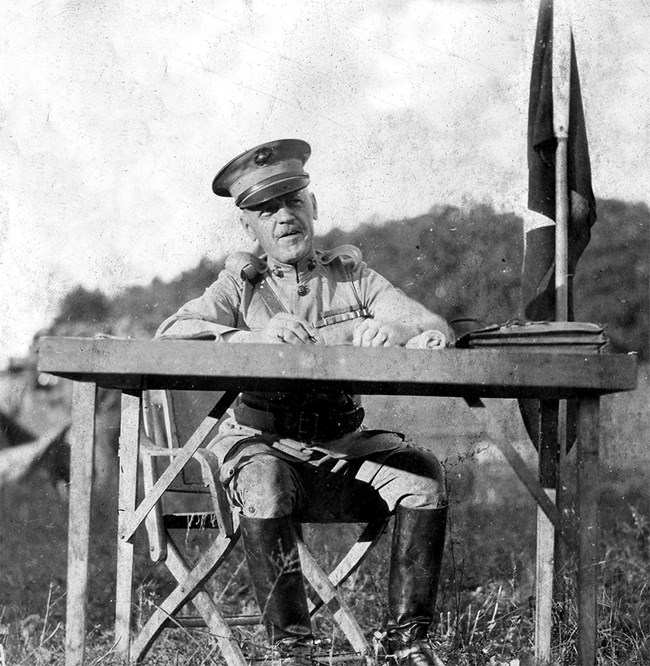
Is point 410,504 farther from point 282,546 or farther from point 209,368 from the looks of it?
point 209,368

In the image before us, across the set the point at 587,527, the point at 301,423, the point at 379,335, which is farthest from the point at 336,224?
the point at 587,527

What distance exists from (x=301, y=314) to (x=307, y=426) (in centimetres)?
50

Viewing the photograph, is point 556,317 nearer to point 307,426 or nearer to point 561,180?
point 561,180

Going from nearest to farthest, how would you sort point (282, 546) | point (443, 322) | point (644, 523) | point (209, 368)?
point (209, 368) < point (282, 546) < point (443, 322) < point (644, 523)

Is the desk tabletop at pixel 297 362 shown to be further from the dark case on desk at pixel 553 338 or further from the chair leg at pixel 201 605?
the chair leg at pixel 201 605

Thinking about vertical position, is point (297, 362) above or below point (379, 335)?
below

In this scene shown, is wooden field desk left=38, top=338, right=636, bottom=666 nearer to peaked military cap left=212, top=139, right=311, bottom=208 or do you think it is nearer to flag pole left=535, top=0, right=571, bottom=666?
flag pole left=535, top=0, right=571, bottom=666

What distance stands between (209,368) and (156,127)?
327 centimetres

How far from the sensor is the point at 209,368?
2775 millimetres

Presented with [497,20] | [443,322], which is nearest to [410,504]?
[443,322]

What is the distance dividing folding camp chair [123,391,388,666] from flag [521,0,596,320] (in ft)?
4.69

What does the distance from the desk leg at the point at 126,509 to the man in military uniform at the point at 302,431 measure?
309 millimetres

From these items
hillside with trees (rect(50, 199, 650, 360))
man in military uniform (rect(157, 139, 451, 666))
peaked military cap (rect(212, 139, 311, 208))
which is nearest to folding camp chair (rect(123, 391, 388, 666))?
man in military uniform (rect(157, 139, 451, 666))

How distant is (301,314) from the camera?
12.7 ft
